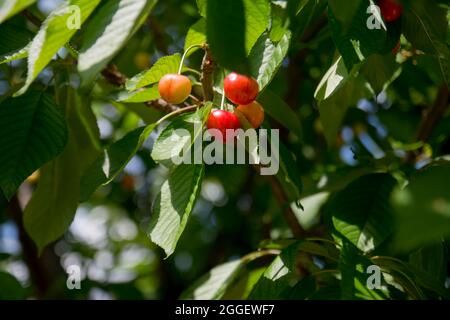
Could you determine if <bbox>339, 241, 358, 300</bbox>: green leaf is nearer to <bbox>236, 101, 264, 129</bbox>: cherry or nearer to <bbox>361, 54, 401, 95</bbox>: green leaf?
<bbox>236, 101, 264, 129</bbox>: cherry

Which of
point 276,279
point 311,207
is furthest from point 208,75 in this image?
point 311,207

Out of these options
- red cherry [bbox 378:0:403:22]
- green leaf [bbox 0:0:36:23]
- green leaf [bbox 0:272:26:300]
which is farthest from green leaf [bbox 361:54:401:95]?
green leaf [bbox 0:272:26:300]

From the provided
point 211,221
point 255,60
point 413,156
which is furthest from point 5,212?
point 255,60

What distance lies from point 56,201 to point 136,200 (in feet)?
5.03

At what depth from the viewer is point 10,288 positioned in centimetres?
204

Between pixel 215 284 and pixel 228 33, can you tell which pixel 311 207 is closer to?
pixel 215 284

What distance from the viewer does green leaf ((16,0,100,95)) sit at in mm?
1111

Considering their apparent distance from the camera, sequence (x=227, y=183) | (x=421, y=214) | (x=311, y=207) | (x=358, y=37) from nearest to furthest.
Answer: (x=421, y=214) < (x=358, y=37) < (x=311, y=207) < (x=227, y=183)

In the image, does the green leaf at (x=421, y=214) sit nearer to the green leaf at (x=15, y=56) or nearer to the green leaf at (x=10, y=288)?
the green leaf at (x=15, y=56)

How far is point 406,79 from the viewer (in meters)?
2.43

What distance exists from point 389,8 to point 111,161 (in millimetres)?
697

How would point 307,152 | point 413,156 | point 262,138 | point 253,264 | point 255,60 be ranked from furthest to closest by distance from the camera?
point 307,152 → point 253,264 → point 413,156 → point 262,138 → point 255,60

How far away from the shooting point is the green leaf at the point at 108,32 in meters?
1.03

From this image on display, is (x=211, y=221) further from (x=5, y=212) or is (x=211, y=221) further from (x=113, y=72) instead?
(x=113, y=72)
